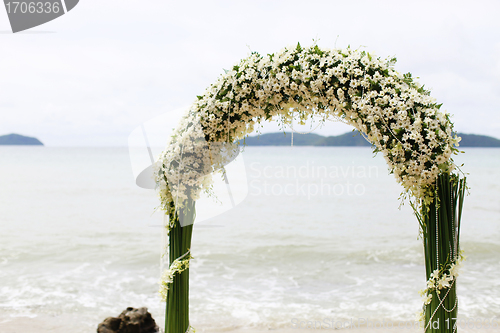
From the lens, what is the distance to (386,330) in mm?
3846

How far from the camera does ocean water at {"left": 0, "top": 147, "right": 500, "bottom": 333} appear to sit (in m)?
4.44

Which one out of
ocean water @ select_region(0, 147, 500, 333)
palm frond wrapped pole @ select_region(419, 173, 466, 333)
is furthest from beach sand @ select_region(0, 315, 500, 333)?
palm frond wrapped pole @ select_region(419, 173, 466, 333)

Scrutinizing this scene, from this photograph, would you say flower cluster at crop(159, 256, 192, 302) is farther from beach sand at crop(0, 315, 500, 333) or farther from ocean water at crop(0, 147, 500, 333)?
beach sand at crop(0, 315, 500, 333)

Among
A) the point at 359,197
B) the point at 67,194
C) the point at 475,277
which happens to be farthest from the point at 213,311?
the point at 67,194

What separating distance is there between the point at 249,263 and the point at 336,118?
4552 millimetres

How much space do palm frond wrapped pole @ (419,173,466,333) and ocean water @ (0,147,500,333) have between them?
184 centimetres

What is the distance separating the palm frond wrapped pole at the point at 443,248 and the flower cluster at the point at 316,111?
9 centimetres

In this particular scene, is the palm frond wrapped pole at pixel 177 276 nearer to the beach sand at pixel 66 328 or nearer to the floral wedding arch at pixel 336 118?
the floral wedding arch at pixel 336 118

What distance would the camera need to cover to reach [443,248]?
205cm

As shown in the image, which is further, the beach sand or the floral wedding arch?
the beach sand

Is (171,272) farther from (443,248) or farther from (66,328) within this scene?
(66,328)

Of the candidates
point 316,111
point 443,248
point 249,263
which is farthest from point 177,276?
point 249,263

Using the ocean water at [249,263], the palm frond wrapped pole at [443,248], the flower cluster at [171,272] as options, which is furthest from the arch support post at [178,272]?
the palm frond wrapped pole at [443,248]

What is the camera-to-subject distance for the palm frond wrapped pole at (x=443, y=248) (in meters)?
2.00
